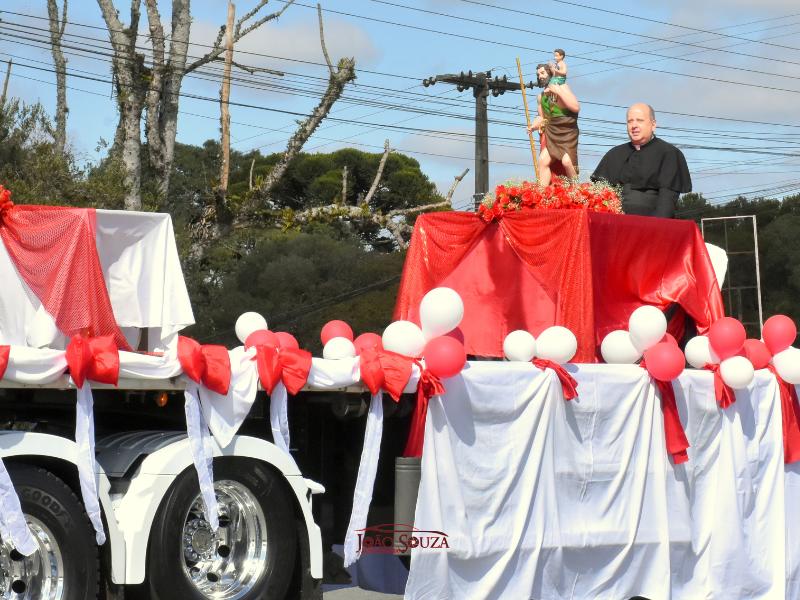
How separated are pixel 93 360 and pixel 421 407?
2.08m

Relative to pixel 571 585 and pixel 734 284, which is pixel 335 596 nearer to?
pixel 571 585

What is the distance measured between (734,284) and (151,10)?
20.8m

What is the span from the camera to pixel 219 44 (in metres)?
29.5

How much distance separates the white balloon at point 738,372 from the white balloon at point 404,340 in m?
2.25

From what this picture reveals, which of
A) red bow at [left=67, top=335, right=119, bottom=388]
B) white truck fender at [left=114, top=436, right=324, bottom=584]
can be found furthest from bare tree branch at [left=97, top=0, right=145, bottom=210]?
red bow at [left=67, top=335, right=119, bottom=388]

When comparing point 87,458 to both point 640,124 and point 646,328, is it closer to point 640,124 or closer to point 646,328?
point 646,328

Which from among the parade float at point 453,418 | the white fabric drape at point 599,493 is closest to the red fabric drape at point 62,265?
the parade float at point 453,418

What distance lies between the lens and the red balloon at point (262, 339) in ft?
23.3

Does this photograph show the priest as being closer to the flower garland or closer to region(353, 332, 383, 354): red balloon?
the flower garland

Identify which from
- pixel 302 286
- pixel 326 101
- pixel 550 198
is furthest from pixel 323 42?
pixel 550 198

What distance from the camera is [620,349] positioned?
8.45 metres

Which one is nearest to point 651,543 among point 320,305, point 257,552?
point 257,552

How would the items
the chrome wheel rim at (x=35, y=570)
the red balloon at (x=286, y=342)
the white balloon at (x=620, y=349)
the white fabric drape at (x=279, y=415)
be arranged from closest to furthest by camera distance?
the chrome wheel rim at (x=35, y=570) → the white fabric drape at (x=279, y=415) → the red balloon at (x=286, y=342) → the white balloon at (x=620, y=349)

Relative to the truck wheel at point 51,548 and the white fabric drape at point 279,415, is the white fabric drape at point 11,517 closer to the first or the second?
the truck wheel at point 51,548
